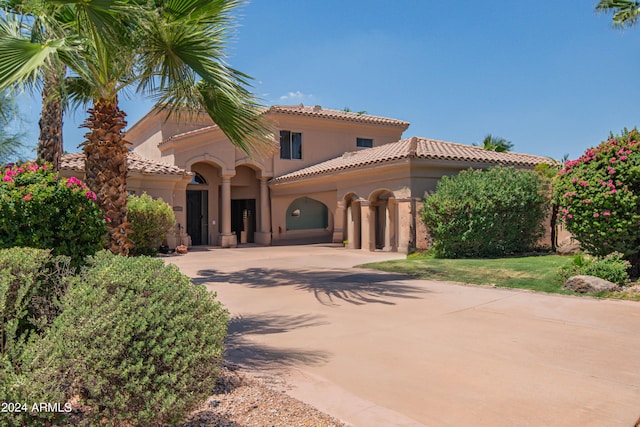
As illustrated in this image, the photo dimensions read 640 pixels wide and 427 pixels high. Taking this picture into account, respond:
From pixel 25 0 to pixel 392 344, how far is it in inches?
290

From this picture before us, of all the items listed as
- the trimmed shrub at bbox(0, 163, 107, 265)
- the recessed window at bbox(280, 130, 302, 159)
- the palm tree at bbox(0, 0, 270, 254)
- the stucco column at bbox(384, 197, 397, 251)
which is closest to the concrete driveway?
the trimmed shrub at bbox(0, 163, 107, 265)

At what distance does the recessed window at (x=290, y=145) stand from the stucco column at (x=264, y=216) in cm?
186

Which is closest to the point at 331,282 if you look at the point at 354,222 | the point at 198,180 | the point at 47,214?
the point at 47,214

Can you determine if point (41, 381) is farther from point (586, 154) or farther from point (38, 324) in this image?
point (586, 154)

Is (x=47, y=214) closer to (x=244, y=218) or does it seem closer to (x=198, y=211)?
(x=198, y=211)

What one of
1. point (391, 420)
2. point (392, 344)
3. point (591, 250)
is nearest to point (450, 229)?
point (591, 250)

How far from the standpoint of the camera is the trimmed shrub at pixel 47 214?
486 centimetres

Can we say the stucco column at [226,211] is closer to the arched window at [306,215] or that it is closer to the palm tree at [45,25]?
the arched window at [306,215]

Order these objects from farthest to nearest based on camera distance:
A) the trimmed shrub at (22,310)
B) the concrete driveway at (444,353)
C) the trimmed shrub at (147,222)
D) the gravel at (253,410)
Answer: the trimmed shrub at (147,222), the concrete driveway at (444,353), the gravel at (253,410), the trimmed shrub at (22,310)

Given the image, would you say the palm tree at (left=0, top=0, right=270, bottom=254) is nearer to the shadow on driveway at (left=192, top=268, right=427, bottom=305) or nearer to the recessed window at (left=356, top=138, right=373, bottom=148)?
the shadow on driveway at (left=192, top=268, right=427, bottom=305)

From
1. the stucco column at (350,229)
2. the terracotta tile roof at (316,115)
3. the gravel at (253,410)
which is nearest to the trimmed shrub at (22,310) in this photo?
the gravel at (253,410)

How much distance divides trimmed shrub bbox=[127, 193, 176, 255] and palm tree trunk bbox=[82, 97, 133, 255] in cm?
875

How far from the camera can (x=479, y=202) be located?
1435 cm

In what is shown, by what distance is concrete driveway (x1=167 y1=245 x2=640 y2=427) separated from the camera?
3.77 meters
